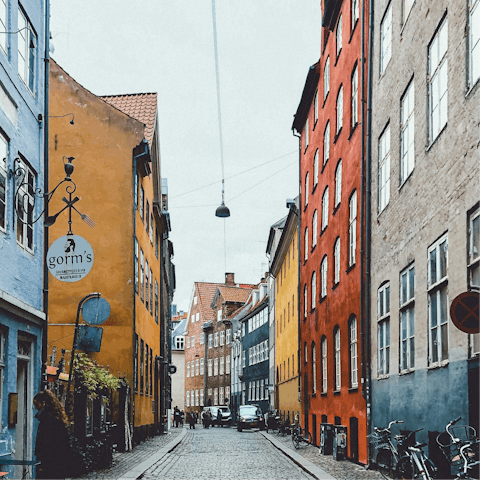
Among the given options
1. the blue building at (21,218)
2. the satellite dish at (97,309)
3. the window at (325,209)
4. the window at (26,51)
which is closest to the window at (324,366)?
the window at (325,209)

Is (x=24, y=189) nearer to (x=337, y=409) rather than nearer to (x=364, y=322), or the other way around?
(x=364, y=322)

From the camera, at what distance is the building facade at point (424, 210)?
1042 centimetres

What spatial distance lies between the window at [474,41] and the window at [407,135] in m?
3.51

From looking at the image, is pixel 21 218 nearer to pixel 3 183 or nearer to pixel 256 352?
pixel 3 183

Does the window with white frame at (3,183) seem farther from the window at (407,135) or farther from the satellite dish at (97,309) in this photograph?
the window at (407,135)

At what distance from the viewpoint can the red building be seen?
19.6 metres

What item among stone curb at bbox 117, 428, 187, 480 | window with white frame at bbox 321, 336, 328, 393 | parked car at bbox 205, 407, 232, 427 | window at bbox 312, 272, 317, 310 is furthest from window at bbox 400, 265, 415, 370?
parked car at bbox 205, 407, 232, 427

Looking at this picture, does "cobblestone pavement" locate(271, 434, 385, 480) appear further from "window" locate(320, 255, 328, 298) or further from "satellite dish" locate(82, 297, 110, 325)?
"satellite dish" locate(82, 297, 110, 325)

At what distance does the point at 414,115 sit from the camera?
1377 cm

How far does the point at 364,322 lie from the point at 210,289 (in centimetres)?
7059

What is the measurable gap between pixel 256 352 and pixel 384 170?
46.2 metres

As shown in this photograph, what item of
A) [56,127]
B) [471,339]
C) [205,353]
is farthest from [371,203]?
[205,353]

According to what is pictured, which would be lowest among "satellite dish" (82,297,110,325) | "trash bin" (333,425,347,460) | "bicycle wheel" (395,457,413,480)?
"trash bin" (333,425,347,460)

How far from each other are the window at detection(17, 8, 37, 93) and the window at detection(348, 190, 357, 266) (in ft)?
28.9
